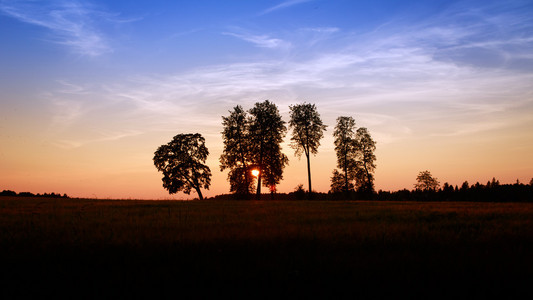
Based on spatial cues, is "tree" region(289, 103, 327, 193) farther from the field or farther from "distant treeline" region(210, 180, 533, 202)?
the field

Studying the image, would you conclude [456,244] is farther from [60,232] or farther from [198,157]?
[198,157]

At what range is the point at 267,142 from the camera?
169 ft

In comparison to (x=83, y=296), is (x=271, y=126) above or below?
above

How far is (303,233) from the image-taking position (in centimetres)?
929

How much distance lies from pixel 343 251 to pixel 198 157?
163 ft

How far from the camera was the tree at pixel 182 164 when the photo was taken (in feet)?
177

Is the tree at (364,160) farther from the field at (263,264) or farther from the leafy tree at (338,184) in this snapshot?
the field at (263,264)

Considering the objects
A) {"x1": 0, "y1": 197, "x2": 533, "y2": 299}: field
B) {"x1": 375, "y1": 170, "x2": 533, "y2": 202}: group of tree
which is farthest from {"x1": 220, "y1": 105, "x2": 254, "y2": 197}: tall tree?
{"x1": 0, "y1": 197, "x2": 533, "y2": 299}: field

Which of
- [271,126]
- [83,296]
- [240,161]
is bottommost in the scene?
[83,296]

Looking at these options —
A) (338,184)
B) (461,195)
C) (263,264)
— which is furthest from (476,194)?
(263,264)

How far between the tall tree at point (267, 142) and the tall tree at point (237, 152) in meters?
1.07

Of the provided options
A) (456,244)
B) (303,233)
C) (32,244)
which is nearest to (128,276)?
(32,244)

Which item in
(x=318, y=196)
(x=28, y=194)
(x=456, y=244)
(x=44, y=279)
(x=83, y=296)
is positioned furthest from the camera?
(x=318, y=196)

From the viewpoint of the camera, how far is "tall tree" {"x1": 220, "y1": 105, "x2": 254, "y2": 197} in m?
50.5
